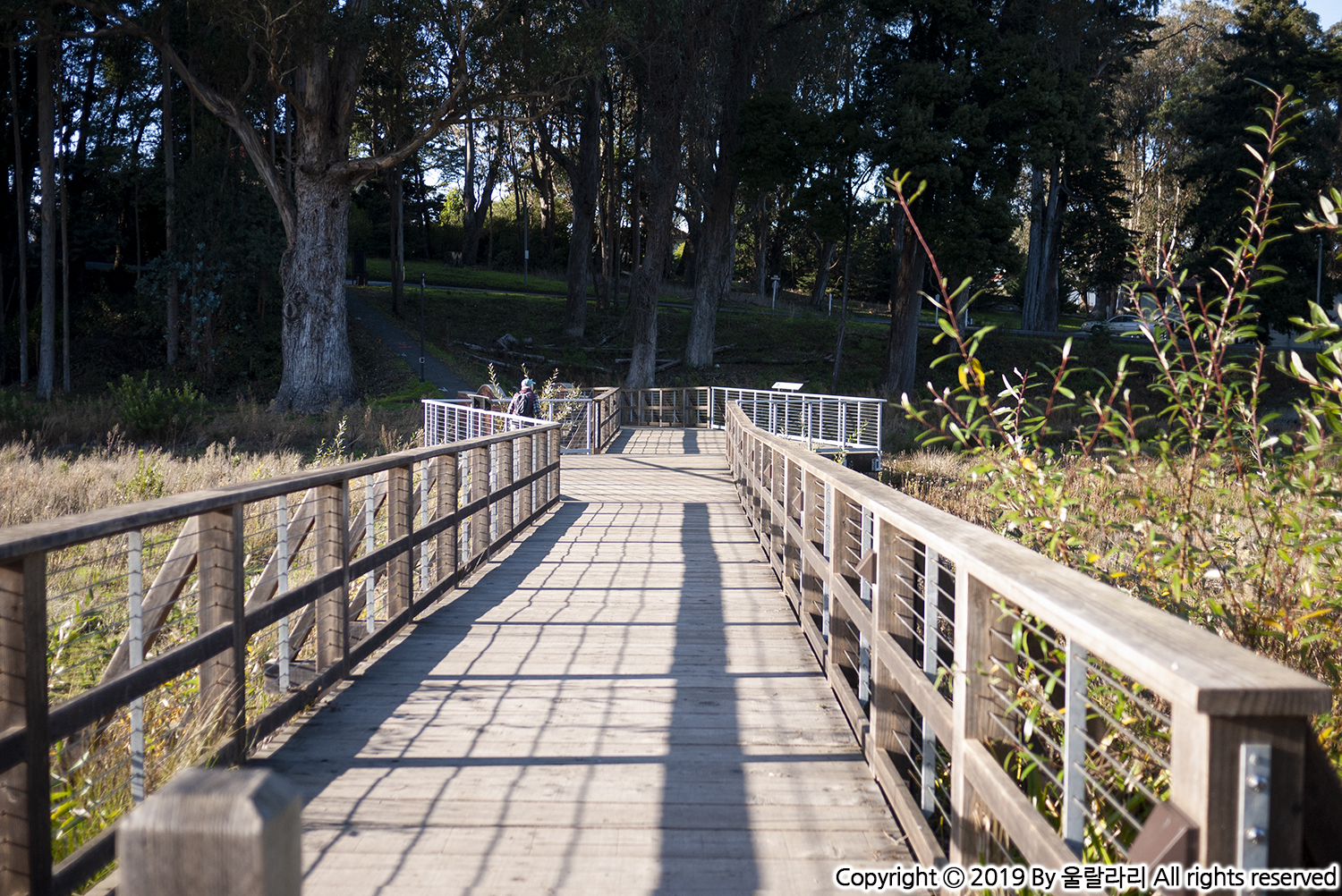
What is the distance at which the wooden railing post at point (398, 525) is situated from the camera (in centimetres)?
649

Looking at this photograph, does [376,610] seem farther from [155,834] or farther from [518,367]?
[518,367]

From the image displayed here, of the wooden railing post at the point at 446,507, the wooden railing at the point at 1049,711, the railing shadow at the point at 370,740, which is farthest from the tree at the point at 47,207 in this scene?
the wooden railing at the point at 1049,711

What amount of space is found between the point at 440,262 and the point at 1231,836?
2482 inches

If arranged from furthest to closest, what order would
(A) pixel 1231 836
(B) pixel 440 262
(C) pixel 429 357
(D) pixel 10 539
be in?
(B) pixel 440 262 < (C) pixel 429 357 < (D) pixel 10 539 < (A) pixel 1231 836

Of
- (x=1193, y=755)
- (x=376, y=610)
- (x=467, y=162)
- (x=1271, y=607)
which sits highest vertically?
(x=467, y=162)

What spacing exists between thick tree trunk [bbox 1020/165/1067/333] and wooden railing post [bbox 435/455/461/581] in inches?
1477

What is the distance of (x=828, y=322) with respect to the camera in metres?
45.5

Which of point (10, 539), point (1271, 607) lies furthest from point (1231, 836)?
point (1271, 607)

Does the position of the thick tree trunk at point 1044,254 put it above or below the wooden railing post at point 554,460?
above

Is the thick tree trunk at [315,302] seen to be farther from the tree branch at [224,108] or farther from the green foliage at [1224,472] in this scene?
the green foliage at [1224,472]

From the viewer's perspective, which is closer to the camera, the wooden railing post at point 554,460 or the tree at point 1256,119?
the wooden railing post at point 554,460

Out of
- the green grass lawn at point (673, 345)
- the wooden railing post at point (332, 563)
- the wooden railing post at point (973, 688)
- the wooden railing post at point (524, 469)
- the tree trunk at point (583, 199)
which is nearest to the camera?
the wooden railing post at point (973, 688)

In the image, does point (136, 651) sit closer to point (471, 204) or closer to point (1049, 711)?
point (1049, 711)

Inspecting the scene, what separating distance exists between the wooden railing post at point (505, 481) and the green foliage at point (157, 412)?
13.2 m
